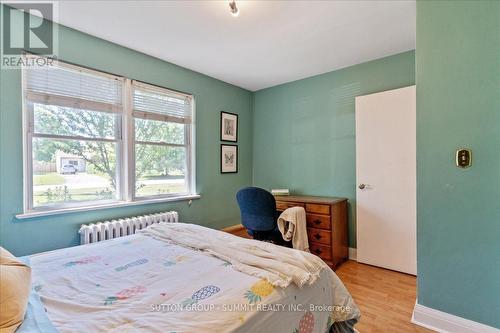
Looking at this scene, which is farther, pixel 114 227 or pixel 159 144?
pixel 159 144

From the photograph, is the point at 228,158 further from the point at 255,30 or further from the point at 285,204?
the point at 255,30

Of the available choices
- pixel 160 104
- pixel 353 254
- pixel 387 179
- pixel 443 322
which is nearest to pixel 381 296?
pixel 443 322

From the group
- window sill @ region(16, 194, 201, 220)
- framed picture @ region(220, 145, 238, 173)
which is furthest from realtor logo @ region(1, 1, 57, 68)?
framed picture @ region(220, 145, 238, 173)

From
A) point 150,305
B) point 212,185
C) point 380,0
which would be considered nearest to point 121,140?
point 212,185

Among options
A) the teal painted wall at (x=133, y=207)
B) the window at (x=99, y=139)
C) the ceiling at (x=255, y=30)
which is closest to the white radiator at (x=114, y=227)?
the teal painted wall at (x=133, y=207)

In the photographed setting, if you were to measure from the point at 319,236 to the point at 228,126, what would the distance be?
2.13m

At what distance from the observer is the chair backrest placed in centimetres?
261

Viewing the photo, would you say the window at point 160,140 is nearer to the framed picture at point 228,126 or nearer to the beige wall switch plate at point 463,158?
the framed picture at point 228,126

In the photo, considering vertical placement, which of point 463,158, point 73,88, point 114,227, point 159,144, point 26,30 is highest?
point 26,30

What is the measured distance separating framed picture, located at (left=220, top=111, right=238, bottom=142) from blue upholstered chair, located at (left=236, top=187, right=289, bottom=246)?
1367 mm

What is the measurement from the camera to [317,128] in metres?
3.53

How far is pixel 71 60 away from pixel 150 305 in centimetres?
246

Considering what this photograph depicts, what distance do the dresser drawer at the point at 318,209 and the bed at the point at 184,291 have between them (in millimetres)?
1423

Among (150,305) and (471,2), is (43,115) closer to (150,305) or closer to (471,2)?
(150,305)
